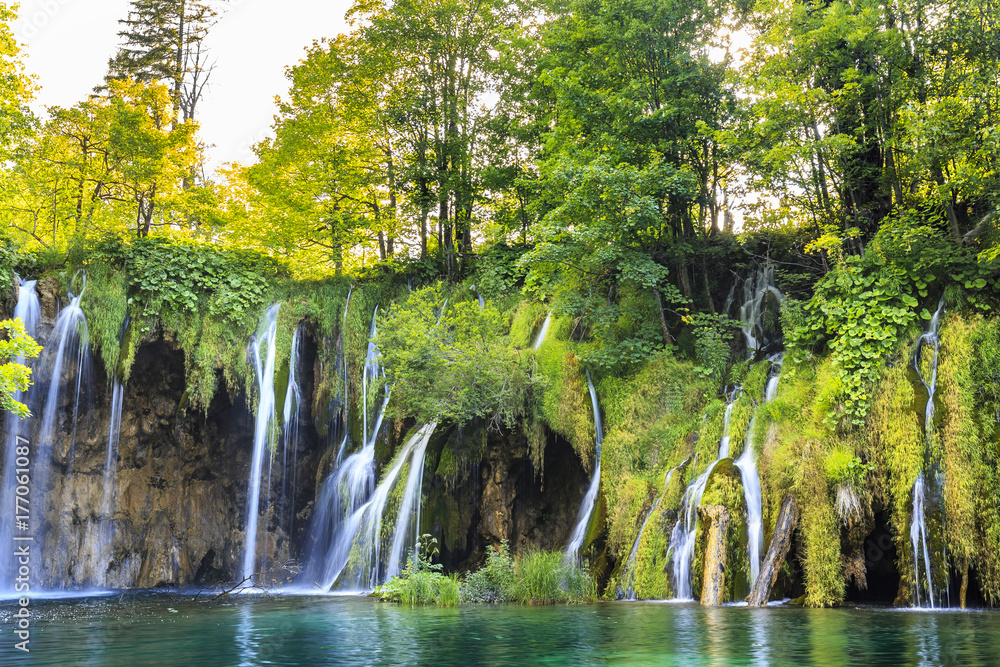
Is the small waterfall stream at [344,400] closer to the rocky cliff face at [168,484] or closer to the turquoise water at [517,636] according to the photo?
the rocky cliff face at [168,484]

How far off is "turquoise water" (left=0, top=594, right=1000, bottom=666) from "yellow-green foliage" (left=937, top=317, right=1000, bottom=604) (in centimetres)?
97

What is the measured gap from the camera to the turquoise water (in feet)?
22.1

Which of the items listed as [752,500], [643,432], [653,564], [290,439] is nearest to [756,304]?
[643,432]

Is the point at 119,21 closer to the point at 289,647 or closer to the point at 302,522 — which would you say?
the point at 302,522

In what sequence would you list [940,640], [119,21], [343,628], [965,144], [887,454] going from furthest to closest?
[119,21] < [965,144] < [887,454] < [343,628] < [940,640]

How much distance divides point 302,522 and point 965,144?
17.0m

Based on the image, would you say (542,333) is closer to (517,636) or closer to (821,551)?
(821,551)

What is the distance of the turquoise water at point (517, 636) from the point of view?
673cm

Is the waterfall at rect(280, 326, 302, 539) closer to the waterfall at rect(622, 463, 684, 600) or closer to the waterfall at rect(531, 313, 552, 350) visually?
the waterfall at rect(531, 313, 552, 350)

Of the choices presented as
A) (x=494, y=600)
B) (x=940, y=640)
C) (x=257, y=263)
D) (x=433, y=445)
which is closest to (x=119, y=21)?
(x=257, y=263)

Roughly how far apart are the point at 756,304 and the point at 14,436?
18.0 meters

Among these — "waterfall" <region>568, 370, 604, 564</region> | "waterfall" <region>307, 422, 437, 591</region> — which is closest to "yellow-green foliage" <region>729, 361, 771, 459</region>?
"waterfall" <region>568, 370, 604, 564</region>

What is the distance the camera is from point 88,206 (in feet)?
73.8

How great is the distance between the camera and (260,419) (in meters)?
19.2
